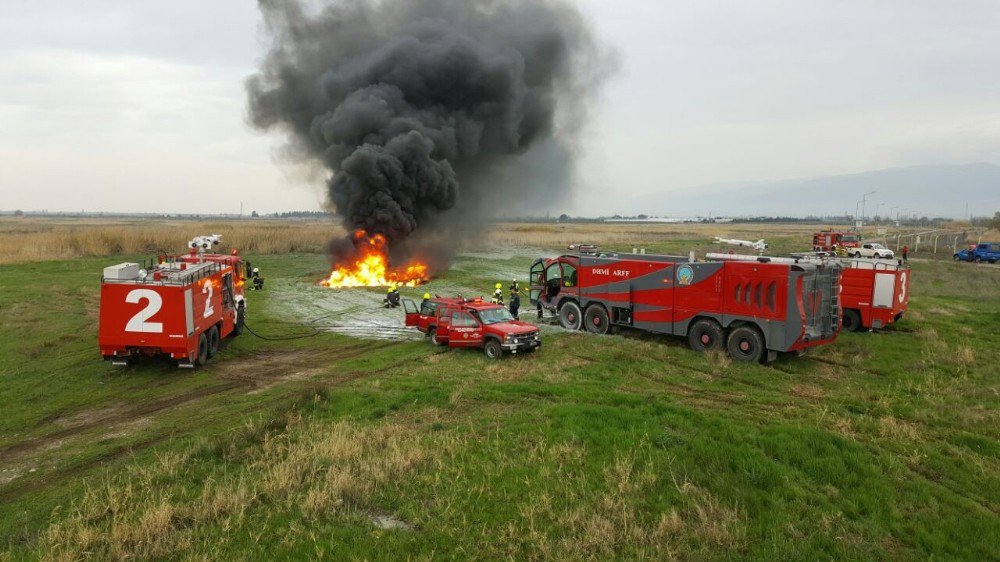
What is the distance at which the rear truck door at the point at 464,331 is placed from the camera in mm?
20078

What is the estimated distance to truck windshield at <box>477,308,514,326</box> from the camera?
20156mm

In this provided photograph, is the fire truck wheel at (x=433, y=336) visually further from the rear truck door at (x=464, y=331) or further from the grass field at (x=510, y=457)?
the grass field at (x=510, y=457)

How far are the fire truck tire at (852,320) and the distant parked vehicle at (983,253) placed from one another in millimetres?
42427

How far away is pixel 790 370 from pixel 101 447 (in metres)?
17.7

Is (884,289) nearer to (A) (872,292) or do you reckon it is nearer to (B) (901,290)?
(A) (872,292)

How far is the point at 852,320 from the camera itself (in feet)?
77.2

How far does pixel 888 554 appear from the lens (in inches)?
293

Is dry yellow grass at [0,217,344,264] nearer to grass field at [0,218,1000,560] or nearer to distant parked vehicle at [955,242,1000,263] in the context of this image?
grass field at [0,218,1000,560]

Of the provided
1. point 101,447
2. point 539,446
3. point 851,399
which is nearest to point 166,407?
point 101,447

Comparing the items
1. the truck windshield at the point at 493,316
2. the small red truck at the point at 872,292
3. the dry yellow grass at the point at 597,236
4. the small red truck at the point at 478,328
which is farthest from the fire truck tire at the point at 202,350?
the dry yellow grass at the point at 597,236

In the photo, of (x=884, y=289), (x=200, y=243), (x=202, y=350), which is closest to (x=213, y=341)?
(x=202, y=350)

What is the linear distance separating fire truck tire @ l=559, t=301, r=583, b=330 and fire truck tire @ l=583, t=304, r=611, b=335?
266 mm

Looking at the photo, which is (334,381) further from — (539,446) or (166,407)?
(539,446)

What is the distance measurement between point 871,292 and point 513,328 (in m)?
14.3
